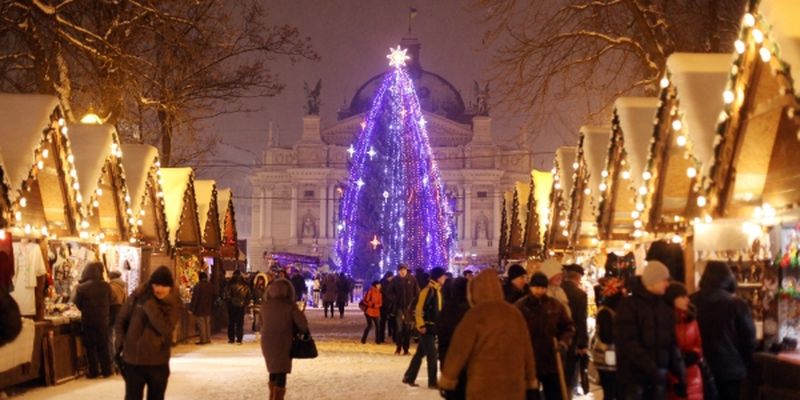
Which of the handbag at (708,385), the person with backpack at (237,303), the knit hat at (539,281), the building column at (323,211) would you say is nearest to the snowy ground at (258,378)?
the person with backpack at (237,303)

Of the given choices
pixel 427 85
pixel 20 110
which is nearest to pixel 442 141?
pixel 427 85

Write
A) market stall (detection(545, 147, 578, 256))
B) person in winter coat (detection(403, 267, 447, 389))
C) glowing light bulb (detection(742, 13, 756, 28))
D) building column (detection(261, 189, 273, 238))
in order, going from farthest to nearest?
building column (detection(261, 189, 273, 238))
market stall (detection(545, 147, 578, 256))
person in winter coat (detection(403, 267, 447, 389))
glowing light bulb (detection(742, 13, 756, 28))

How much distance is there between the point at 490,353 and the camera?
777cm

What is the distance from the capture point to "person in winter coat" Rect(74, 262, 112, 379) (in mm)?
16469

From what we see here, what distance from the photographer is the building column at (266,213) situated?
107m

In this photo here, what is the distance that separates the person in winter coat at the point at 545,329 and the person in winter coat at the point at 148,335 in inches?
121

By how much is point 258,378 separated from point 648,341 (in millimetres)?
8981

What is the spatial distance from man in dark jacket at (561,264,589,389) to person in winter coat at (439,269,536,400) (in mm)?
4456

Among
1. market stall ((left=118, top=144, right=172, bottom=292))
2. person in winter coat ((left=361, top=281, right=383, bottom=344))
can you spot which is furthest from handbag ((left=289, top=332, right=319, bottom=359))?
person in winter coat ((left=361, top=281, right=383, bottom=344))

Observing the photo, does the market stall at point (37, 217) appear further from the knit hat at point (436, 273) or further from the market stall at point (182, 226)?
the market stall at point (182, 226)

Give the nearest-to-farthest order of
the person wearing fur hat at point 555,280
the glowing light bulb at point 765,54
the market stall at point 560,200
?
the glowing light bulb at point 765,54, the person wearing fur hat at point 555,280, the market stall at point 560,200

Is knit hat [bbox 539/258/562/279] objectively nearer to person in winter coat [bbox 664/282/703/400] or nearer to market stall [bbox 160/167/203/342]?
person in winter coat [bbox 664/282/703/400]

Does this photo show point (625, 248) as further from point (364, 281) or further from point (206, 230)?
point (364, 281)

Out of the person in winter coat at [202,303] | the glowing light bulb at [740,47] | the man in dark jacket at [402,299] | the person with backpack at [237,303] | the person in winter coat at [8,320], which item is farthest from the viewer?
the person with backpack at [237,303]
